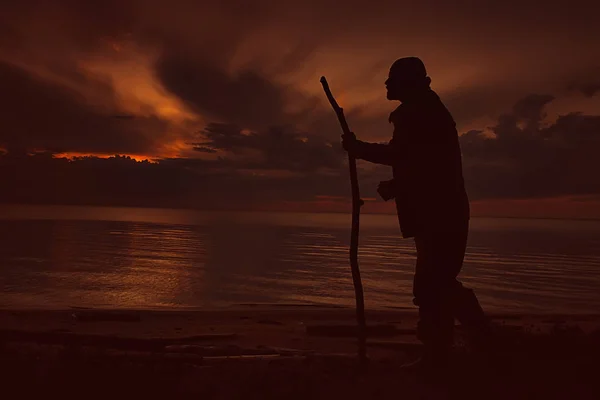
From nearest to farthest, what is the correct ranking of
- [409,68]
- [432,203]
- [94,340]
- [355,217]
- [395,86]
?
[432,203], [409,68], [395,86], [355,217], [94,340]

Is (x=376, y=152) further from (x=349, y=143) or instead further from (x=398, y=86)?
(x=398, y=86)

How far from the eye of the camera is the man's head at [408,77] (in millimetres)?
5398

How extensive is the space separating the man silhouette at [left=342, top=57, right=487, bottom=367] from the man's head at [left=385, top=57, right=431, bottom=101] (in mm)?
11

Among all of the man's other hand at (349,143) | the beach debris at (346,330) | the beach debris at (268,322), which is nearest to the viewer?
the man's other hand at (349,143)

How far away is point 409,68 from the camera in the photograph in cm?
540

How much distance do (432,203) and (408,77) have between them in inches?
55.4

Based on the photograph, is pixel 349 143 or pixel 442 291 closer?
pixel 442 291

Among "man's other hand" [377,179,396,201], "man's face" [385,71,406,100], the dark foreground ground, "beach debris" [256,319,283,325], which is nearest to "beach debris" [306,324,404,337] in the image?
"beach debris" [256,319,283,325]

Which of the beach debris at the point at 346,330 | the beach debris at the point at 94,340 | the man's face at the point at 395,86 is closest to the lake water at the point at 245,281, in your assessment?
the beach debris at the point at 346,330

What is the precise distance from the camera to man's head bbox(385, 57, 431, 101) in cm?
540

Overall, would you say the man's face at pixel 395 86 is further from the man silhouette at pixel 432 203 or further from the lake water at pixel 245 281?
the lake water at pixel 245 281

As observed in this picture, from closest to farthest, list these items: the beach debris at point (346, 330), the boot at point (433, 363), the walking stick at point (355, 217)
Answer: the boot at point (433, 363) < the walking stick at point (355, 217) < the beach debris at point (346, 330)

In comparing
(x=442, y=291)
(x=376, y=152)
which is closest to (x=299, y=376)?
(x=442, y=291)

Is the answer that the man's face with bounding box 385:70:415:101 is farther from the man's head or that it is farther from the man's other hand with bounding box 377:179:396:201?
the man's other hand with bounding box 377:179:396:201
